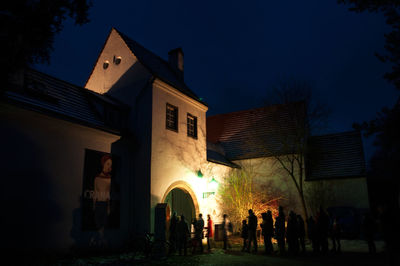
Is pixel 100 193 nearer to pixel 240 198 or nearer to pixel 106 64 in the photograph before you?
pixel 106 64

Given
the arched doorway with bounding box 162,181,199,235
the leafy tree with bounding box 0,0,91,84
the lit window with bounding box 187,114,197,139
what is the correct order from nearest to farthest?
the leafy tree with bounding box 0,0,91,84
the arched doorway with bounding box 162,181,199,235
the lit window with bounding box 187,114,197,139

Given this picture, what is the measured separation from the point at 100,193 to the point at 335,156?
1676cm

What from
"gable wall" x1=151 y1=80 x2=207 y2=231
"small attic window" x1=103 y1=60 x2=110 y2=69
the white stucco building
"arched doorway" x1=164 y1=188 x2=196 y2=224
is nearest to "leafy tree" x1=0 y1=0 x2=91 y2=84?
the white stucco building

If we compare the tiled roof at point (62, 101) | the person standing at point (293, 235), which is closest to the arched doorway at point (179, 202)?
the tiled roof at point (62, 101)

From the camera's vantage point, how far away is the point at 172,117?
57.2 feet

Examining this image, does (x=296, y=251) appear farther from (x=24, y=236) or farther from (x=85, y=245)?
(x=24, y=236)

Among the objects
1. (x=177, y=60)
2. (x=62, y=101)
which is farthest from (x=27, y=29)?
(x=177, y=60)

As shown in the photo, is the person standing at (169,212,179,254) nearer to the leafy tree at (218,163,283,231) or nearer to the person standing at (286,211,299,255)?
the person standing at (286,211,299,255)

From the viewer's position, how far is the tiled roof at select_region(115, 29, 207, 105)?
672 inches

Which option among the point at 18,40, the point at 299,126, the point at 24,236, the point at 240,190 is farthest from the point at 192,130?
the point at 18,40

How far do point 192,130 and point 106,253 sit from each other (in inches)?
342

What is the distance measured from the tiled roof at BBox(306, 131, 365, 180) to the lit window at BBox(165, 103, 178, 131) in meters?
10.8

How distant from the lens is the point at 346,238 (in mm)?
19234

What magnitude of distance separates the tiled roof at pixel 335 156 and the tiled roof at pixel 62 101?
46.6ft
